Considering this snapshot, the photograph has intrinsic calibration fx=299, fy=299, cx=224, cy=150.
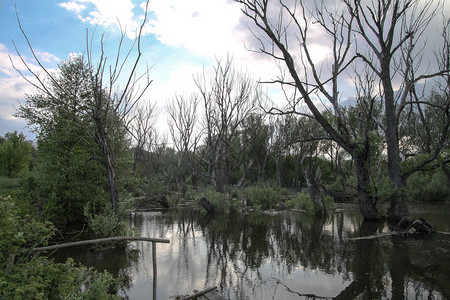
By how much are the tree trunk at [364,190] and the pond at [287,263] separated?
1587 mm

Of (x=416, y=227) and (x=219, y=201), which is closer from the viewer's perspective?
(x=416, y=227)

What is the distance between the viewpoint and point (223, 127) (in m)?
25.2

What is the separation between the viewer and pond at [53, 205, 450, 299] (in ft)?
17.9

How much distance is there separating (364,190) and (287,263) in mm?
7505

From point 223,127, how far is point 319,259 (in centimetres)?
1853

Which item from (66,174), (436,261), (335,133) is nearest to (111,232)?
(66,174)

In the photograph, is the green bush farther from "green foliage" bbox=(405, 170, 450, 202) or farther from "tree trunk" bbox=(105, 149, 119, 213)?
"green foliage" bbox=(405, 170, 450, 202)

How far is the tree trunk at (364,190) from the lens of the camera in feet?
42.4

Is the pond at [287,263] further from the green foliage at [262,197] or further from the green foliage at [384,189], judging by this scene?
the green foliage at [262,197]

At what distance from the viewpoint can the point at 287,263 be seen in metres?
7.18

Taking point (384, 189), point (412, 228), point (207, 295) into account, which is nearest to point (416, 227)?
point (412, 228)

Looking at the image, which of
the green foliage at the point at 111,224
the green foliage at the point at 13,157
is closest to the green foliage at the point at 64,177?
the green foliage at the point at 111,224

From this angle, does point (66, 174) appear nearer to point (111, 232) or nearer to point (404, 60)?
point (111, 232)

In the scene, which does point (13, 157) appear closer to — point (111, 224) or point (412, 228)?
point (111, 224)
